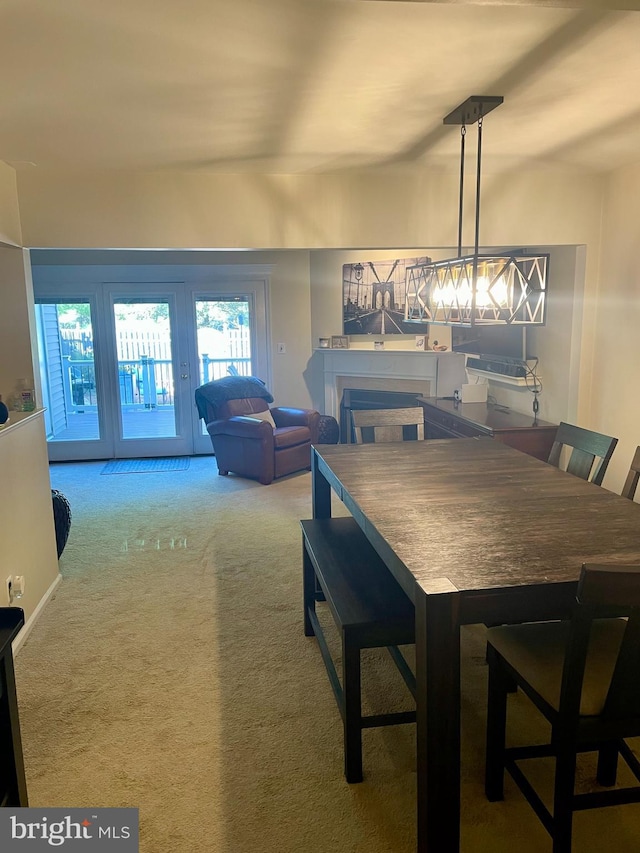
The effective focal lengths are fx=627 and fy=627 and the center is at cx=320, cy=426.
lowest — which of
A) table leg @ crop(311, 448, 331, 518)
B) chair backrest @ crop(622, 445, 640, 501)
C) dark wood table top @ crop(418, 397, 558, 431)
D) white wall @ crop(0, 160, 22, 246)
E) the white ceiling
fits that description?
table leg @ crop(311, 448, 331, 518)

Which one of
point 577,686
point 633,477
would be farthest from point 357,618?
point 633,477

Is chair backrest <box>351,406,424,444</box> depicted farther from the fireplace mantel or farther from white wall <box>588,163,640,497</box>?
the fireplace mantel

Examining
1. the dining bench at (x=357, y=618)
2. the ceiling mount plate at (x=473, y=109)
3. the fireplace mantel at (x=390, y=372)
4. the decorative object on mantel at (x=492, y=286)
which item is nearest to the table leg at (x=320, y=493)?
the dining bench at (x=357, y=618)

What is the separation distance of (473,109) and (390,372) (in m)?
4.25

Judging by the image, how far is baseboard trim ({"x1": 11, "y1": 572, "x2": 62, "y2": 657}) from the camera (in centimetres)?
295

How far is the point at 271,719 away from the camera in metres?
2.39

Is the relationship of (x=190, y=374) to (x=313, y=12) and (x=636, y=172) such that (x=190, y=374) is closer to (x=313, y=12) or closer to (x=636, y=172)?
(x=636, y=172)

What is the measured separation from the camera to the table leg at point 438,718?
1.57 m

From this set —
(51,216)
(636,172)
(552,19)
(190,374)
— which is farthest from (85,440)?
(552,19)

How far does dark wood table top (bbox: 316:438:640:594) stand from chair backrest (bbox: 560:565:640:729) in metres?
0.16

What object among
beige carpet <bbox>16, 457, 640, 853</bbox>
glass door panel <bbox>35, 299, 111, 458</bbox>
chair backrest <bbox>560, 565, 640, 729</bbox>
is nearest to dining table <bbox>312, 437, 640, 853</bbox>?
chair backrest <bbox>560, 565, 640, 729</bbox>

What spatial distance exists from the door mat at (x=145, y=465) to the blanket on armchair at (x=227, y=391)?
0.69 metres

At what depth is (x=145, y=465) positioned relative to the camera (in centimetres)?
652

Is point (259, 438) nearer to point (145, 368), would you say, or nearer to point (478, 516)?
point (145, 368)
